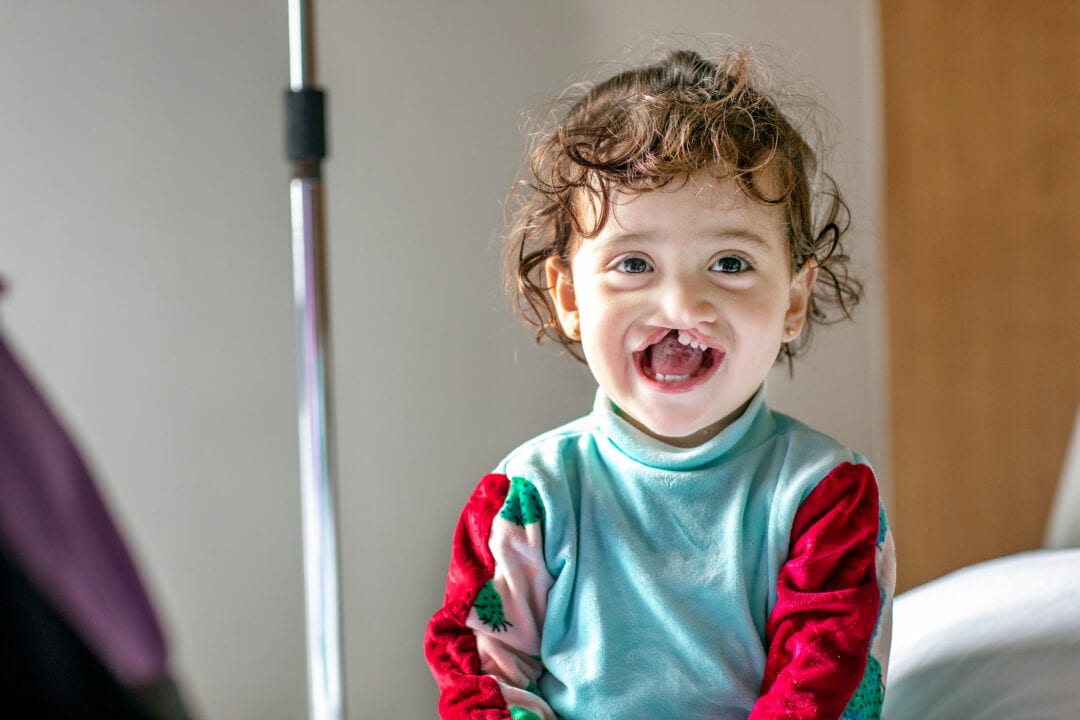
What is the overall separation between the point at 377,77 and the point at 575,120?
0.77 metres

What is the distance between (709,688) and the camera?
944 millimetres

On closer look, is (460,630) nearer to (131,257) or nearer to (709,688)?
(709,688)

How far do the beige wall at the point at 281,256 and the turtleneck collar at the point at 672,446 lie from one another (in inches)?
28.4

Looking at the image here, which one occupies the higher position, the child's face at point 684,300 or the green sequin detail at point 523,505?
the child's face at point 684,300

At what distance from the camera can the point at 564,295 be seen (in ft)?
3.47

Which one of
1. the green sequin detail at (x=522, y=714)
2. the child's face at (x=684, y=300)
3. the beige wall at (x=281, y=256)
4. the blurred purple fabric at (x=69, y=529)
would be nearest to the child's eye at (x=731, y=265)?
the child's face at (x=684, y=300)

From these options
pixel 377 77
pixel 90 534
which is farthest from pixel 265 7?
pixel 90 534

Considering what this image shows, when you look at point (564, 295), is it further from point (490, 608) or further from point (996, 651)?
point (996, 651)

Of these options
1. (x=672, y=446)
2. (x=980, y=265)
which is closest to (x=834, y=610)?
(x=672, y=446)

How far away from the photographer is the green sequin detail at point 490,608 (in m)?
0.98

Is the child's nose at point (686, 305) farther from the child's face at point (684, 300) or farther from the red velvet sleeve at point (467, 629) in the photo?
the red velvet sleeve at point (467, 629)

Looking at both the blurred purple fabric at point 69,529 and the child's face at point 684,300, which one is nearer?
the blurred purple fabric at point 69,529

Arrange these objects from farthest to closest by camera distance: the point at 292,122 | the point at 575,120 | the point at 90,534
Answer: the point at 292,122 < the point at 575,120 < the point at 90,534

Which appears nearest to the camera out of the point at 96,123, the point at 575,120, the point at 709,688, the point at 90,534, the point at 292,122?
the point at 90,534
